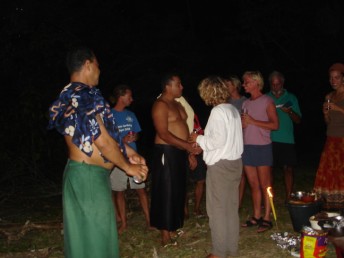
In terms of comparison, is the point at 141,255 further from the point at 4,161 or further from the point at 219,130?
the point at 4,161

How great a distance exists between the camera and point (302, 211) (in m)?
5.05

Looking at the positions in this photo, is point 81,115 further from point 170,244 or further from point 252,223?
point 252,223

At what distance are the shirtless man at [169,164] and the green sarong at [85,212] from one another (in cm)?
183

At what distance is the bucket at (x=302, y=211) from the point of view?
16.4 ft

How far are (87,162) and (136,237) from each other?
2700 millimetres

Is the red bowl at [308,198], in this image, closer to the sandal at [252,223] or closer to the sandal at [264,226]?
the sandal at [264,226]

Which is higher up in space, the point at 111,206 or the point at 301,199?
the point at 111,206

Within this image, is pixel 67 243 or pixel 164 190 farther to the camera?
pixel 164 190

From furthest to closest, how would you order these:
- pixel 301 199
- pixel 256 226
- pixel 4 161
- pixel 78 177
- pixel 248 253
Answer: pixel 4 161 → pixel 256 226 → pixel 301 199 → pixel 248 253 → pixel 78 177

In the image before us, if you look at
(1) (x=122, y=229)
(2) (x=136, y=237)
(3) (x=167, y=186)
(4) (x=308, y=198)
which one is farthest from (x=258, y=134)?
(1) (x=122, y=229)

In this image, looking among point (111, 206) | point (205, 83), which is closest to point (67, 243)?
point (111, 206)

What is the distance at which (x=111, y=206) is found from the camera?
3.22 m

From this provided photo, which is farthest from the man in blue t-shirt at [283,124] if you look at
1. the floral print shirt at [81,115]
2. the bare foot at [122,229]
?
the floral print shirt at [81,115]

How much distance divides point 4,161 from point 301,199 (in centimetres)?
658
